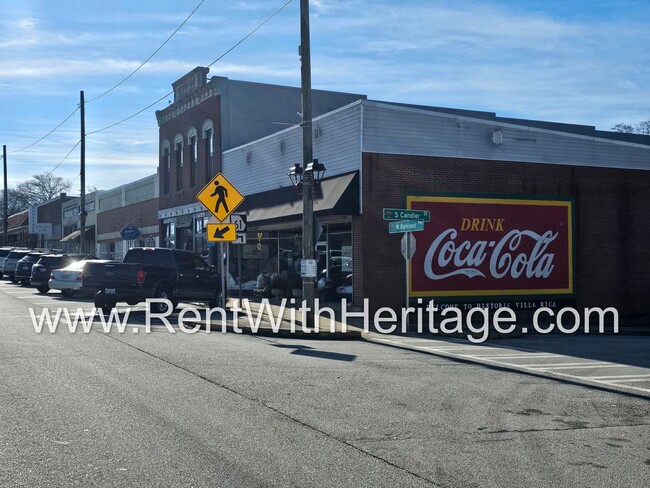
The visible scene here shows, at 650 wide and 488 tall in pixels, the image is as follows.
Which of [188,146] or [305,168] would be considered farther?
[188,146]

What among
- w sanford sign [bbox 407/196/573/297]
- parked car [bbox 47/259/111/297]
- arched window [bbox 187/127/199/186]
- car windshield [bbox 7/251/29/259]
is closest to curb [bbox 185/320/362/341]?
w sanford sign [bbox 407/196/573/297]

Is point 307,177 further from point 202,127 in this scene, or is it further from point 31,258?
point 31,258

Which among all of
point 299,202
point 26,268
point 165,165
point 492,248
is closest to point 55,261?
point 26,268

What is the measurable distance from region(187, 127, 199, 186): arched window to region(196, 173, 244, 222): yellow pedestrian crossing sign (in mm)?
18546

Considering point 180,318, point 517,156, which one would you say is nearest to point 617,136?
point 517,156

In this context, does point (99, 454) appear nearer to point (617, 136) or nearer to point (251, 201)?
point (251, 201)

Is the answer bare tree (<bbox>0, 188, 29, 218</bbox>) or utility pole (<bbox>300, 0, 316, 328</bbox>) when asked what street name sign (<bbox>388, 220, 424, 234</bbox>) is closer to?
utility pole (<bbox>300, 0, 316, 328</bbox>)

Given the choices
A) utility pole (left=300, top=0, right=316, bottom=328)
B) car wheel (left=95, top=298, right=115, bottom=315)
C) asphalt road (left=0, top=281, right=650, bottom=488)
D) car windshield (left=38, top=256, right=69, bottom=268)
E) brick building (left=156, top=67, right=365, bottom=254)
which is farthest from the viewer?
brick building (left=156, top=67, right=365, bottom=254)

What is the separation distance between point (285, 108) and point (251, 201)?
8.69 m

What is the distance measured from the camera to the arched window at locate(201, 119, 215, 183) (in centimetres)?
3631

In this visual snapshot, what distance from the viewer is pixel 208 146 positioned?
1459 inches

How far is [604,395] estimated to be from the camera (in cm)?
1063

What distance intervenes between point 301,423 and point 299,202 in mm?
17868

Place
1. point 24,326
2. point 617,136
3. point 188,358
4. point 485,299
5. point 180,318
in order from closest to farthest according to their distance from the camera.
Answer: point 188,358 < point 24,326 < point 180,318 < point 485,299 < point 617,136
